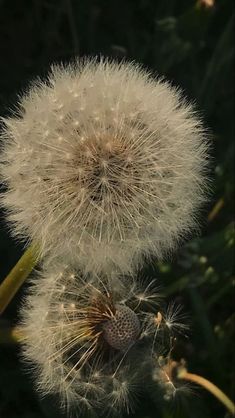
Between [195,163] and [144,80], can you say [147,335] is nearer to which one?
[195,163]

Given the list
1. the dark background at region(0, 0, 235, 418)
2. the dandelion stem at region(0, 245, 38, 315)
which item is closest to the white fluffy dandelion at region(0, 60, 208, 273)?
the dandelion stem at region(0, 245, 38, 315)

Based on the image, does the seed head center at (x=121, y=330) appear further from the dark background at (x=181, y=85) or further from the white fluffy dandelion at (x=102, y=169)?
the dark background at (x=181, y=85)

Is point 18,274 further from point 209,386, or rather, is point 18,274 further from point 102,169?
point 209,386

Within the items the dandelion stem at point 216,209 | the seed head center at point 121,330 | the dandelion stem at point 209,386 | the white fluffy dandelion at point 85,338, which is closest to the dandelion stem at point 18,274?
the white fluffy dandelion at point 85,338

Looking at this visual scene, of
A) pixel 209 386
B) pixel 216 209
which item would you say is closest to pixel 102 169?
pixel 209 386

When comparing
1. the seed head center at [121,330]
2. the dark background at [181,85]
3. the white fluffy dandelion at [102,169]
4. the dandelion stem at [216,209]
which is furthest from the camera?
the dandelion stem at [216,209]

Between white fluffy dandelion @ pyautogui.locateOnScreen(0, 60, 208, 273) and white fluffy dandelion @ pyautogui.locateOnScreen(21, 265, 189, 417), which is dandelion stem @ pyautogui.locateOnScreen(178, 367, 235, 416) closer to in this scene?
white fluffy dandelion @ pyautogui.locateOnScreen(21, 265, 189, 417)
